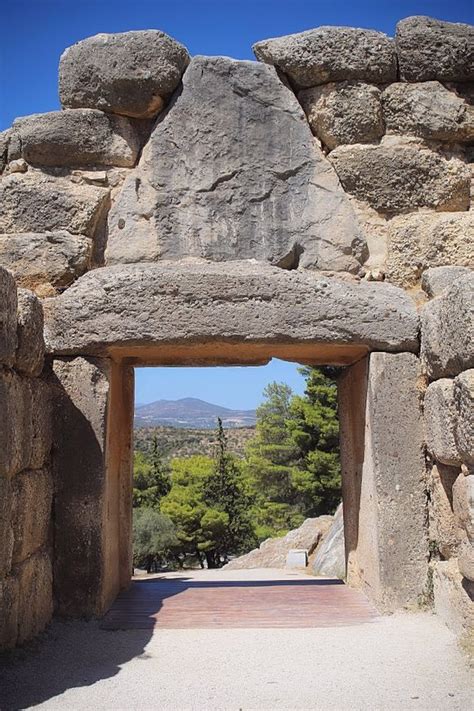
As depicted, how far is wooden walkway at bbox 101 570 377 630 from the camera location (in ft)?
12.5

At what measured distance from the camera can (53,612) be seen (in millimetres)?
3855

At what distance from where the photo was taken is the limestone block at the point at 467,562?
3.11 meters

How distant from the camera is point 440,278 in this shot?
4109mm

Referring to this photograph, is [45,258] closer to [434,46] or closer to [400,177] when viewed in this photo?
[400,177]

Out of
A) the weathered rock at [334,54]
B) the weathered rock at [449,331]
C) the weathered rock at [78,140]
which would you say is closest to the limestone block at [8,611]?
the weathered rock at [449,331]

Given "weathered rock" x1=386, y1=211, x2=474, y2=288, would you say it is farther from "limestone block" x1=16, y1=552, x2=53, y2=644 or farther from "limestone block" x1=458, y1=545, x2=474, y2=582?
"limestone block" x1=16, y1=552, x2=53, y2=644

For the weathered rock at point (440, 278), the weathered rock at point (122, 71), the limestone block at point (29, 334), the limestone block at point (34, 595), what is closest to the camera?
the limestone block at point (34, 595)

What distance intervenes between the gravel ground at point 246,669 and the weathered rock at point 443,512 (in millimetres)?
396

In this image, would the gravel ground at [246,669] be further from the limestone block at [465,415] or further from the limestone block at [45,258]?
the limestone block at [45,258]

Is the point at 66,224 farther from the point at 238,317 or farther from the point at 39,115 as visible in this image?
the point at 238,317

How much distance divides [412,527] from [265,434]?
1923cm

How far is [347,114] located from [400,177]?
54cm

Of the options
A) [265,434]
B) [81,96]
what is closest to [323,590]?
[81,96]

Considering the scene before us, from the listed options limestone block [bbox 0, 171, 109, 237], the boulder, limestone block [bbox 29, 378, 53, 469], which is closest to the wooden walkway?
limestone block [bbox 29, 378, 53, 469]
